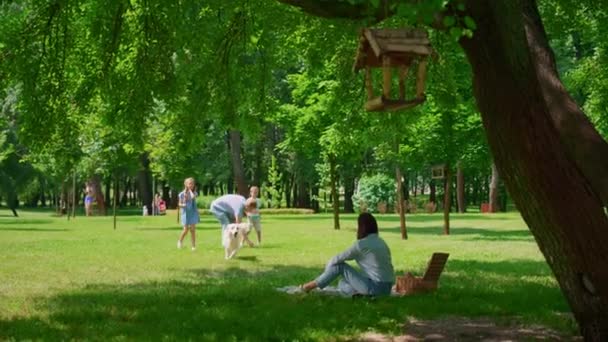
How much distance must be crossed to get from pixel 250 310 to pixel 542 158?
427cm

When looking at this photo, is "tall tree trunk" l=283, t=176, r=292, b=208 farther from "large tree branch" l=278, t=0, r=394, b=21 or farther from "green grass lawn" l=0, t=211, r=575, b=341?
"large tree branch" l=278, t=0, r=394, b=21

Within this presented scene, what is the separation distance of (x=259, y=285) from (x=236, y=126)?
Answer: 3.63 m

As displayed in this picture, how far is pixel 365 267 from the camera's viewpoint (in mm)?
10750

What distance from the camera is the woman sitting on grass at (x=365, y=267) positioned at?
35.0ft

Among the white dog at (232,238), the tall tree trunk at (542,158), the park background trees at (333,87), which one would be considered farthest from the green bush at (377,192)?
the tall tree trunk at (542,158)

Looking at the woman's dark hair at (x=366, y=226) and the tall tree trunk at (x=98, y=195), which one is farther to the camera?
the tall tree trunk at (x=98, y=195)

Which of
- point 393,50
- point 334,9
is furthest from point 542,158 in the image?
point 334,9

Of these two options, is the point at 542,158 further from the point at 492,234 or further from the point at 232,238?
the point at 492,234

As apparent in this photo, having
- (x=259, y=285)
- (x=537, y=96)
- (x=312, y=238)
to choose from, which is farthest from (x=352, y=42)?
(x=312, y=238)

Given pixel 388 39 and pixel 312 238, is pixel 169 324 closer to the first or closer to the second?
pixel 388 39

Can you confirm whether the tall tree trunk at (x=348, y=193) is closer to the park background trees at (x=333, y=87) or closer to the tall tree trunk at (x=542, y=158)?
the park background trees at (x=333, y=87)

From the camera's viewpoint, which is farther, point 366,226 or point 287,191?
point 287,191

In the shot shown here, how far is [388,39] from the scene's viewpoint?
26.3 feet

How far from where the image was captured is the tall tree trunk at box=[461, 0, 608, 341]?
7.23m
